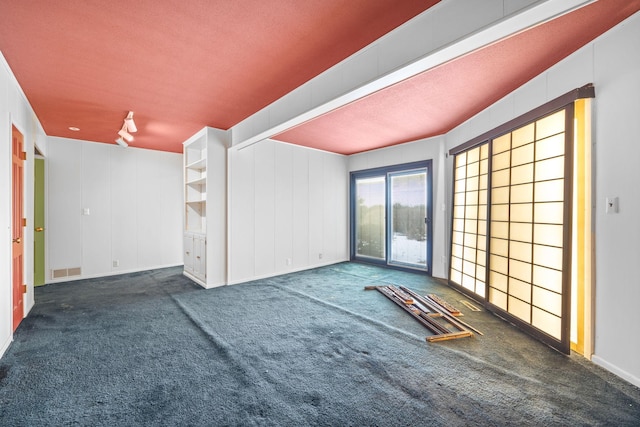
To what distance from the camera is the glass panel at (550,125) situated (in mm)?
2582

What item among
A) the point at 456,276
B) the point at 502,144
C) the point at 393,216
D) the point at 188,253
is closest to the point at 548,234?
the point at 502,144

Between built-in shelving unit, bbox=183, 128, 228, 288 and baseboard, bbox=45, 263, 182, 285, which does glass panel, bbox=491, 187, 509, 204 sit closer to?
built-in shelving unit, bbox=183, 128, 228, 288

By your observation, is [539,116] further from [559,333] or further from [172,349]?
[172,349]

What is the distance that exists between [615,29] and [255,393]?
362cm

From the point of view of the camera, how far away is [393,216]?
6180 mm

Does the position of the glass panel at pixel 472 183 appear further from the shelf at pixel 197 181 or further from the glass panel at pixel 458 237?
the shelf at pixel 197 181

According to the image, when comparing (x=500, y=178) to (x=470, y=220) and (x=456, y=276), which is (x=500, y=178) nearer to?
(x=470, y=220)

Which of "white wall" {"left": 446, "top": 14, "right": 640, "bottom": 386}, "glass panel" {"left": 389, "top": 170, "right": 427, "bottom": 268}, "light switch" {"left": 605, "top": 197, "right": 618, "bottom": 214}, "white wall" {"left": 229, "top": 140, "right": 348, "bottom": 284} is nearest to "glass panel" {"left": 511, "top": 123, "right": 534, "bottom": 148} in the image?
"white wall" {"left": 446, "top": 14, "right": 640, "bottom": 386}

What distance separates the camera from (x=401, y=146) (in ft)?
19.1

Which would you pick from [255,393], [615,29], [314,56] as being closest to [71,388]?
[255,393]

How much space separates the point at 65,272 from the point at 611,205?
7.25 m

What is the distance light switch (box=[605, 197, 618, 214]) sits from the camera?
214 cm

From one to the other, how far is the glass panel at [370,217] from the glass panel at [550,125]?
3547 millimetres

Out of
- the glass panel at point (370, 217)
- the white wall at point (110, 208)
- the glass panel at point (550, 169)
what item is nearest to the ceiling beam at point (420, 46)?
the glass panel at point (550, 169)
